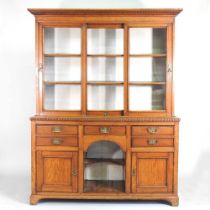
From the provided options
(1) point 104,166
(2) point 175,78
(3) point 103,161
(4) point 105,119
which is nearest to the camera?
(4) point 105,119

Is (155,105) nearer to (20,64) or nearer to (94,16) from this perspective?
(94,16)

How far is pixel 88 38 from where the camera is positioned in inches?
139

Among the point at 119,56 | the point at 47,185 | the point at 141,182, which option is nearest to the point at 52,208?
the point at 47,185

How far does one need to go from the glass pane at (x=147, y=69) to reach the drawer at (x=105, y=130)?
50 cm

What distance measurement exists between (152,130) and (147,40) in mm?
868

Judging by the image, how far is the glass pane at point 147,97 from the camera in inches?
140

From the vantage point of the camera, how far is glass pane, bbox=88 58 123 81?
357cm

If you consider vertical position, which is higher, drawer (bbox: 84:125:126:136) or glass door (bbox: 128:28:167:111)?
glass door (bbox: 128:28:167:111)

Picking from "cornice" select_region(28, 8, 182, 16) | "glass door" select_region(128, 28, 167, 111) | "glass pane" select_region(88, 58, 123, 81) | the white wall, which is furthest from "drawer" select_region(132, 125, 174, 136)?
"cornice" select_region(28, 8, 182, 16)

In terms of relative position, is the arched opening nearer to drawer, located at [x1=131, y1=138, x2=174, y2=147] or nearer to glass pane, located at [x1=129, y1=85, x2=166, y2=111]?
drawer, located at [x1=131, y1=138, x2=174, y2=147]

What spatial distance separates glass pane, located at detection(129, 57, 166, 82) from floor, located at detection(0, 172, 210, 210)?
1.19m

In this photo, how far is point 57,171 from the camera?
3479 mm

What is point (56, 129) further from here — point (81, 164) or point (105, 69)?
point (105, 69)

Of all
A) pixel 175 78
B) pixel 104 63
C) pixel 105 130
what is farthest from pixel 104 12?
pixel 175 78
